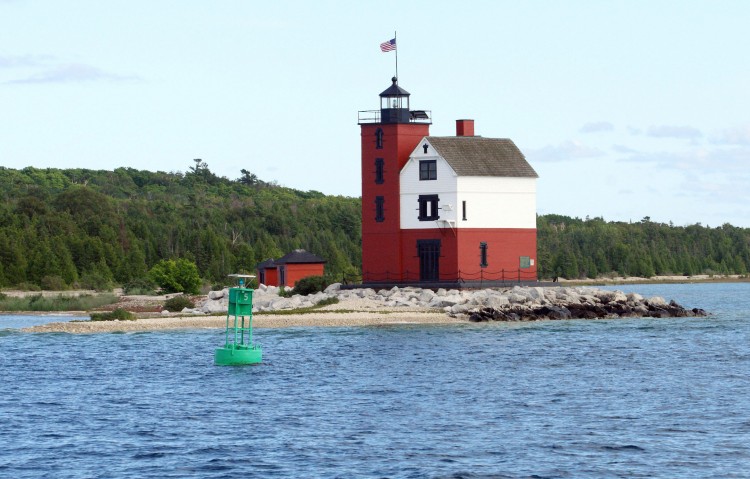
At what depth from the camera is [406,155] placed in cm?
5800

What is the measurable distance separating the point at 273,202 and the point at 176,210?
1343 cm

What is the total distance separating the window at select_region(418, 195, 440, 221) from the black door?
113 cm

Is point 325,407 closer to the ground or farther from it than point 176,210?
closer to the ground

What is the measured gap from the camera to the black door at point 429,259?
56.9 meters

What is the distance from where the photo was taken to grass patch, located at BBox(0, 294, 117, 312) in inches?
2473

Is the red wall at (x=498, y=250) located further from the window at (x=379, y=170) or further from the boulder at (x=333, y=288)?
the boulder at (x=333, y=288)

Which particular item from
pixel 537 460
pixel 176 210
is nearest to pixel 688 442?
pixel 537 460

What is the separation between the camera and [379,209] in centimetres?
5822

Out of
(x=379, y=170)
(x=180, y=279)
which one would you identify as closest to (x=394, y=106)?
(x=379, y=170)

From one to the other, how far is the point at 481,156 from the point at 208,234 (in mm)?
36057

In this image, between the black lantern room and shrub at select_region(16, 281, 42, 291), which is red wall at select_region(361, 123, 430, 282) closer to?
the black lantern room

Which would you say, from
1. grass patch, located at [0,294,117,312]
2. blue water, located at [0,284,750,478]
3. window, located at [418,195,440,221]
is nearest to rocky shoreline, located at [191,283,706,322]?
window, located at [418,195,440,221]

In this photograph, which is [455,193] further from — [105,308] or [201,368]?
[201,368]

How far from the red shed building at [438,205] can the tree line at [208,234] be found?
9.11 metres
